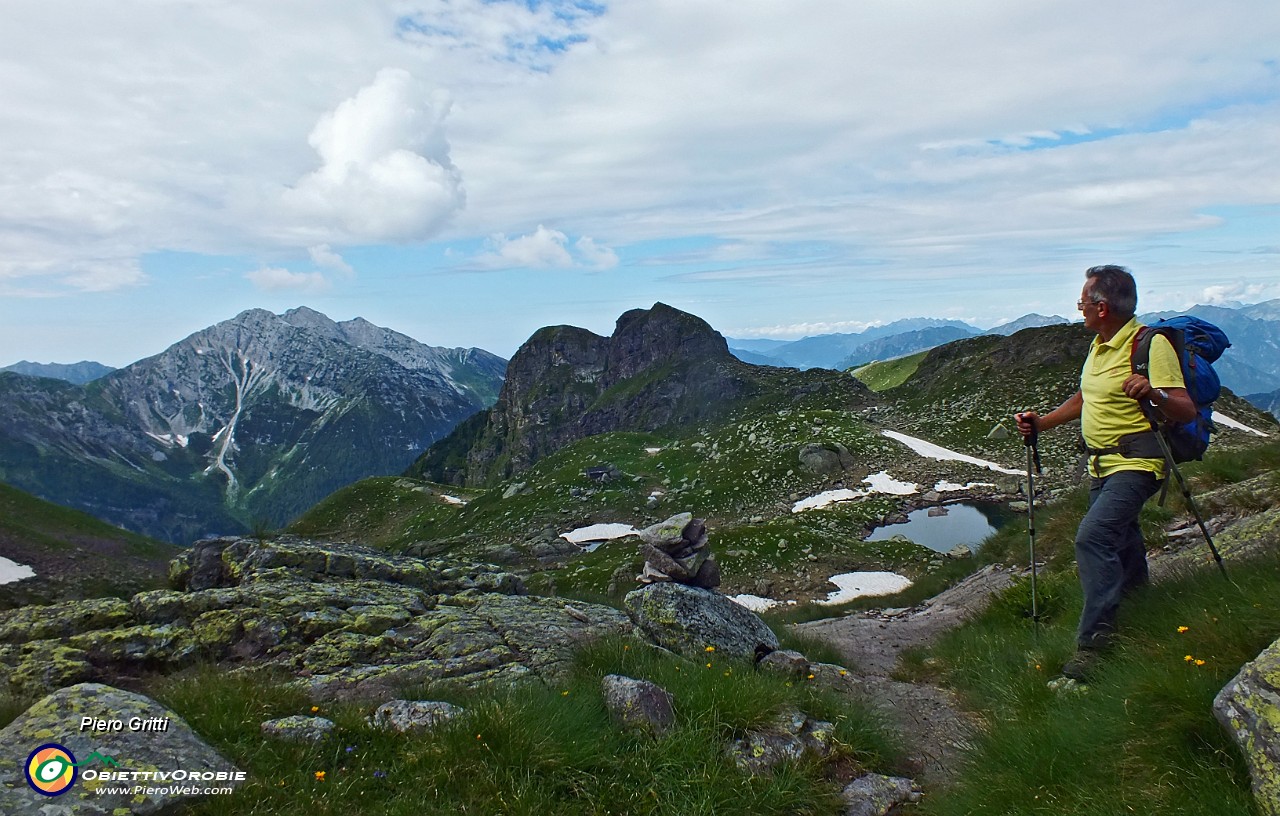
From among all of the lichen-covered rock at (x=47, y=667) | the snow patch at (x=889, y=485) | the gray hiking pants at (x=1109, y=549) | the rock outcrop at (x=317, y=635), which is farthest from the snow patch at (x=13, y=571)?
the gray hiking pants at (x=1109, y=549)

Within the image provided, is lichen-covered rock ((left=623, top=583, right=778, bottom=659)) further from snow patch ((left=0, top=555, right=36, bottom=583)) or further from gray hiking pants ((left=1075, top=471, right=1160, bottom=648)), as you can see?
snow patch ((left=0, top=555, right=36, bottom=583))

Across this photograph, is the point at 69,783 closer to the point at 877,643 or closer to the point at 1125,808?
the point at 1125,808

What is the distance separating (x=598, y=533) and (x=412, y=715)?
144 feet

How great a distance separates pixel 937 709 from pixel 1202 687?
449 cm

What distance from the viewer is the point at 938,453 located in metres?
47.6

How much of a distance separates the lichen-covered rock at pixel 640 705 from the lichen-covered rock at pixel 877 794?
5.69ft

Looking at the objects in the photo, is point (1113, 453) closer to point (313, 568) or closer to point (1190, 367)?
point (1190, 367)

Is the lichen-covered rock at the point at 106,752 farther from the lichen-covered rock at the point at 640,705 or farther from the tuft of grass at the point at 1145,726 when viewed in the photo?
the tuft of grass at the point at 1145,726

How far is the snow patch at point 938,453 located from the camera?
142 ft

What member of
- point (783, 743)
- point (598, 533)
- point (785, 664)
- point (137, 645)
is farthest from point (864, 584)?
point (598, 533)

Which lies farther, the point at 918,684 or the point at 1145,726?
the point at 918,684

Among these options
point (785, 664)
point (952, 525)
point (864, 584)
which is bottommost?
point (864, 584)

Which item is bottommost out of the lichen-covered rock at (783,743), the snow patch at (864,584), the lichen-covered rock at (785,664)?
the snow patch at (864,584)

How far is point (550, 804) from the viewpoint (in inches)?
202
